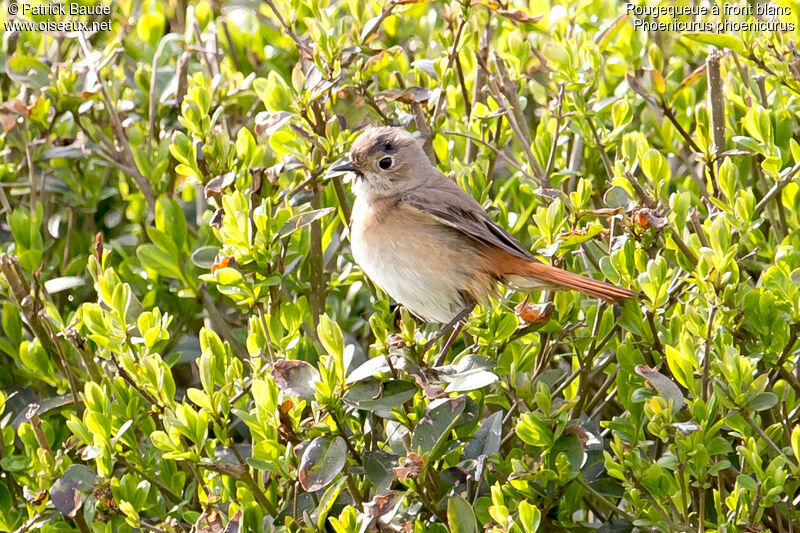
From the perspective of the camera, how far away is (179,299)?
3.54 m

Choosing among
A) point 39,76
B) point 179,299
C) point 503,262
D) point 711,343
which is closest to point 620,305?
point 711,343

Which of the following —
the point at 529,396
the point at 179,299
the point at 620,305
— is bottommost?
the point at 179,299

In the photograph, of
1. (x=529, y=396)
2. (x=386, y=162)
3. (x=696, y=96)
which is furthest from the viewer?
(x=696, y=96)

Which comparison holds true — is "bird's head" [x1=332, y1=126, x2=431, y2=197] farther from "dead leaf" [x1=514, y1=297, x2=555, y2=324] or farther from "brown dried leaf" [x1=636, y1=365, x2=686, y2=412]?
"brown dried leaf" [x1=636, y1=365, x2=686, y2=412]

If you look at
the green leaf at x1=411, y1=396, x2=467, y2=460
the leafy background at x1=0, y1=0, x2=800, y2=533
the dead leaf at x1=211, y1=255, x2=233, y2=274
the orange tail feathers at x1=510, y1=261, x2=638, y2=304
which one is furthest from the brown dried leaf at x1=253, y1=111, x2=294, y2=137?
the green leaf at x1=411, y1=396, x2=467, y2=460

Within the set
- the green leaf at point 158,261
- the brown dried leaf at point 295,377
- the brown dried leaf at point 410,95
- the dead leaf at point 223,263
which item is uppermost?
the brown dried leaf at point 410,95

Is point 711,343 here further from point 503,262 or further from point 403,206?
point 403,206

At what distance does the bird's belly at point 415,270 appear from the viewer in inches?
124

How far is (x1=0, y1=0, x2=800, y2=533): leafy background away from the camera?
8.07 ft

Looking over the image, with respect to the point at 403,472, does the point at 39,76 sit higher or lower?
higher

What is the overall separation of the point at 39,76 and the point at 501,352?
1.94m

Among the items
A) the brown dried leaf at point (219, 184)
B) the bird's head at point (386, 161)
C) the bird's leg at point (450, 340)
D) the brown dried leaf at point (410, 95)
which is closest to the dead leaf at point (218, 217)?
the brown dried leaf at point (219, 184)

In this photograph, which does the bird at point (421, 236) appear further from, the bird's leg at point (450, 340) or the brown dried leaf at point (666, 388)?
the brown dried leaf at point (666, 388)

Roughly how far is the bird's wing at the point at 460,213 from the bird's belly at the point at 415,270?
4.3 inches
